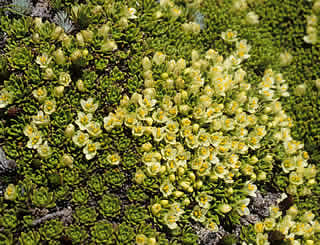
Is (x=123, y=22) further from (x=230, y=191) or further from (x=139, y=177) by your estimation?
(x=230, y=191)

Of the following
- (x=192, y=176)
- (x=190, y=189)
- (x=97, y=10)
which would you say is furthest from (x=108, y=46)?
(x=190, y=189)

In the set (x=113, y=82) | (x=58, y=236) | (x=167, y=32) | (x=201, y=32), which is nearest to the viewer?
(x=58, y=236)

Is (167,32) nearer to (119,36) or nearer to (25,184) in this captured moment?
(119,36)

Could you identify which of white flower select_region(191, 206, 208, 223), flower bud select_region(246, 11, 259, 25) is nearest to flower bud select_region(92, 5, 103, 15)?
flower bud select_region(246, 11, 259, 25)

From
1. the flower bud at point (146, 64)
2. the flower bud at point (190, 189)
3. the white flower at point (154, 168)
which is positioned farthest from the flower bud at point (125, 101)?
the flower bud at point (190, 189)

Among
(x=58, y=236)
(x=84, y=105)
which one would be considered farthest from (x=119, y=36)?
(x=58, y=236)

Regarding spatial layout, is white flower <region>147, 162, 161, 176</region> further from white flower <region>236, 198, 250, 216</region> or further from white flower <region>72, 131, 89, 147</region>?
white flower <region>236, 198, 250, 216</region>
